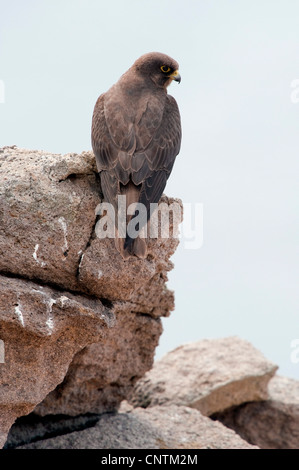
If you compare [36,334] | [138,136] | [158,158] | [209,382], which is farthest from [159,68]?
[209,382]

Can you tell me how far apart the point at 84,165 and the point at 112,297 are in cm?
122

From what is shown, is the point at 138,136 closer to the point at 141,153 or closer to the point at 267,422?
the point at 141,153

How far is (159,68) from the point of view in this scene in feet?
22.2

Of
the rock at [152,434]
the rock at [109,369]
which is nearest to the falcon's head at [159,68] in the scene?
the rock at [109,369]

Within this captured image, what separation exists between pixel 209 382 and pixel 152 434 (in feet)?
6.09

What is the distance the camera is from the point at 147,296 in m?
A: 7.09

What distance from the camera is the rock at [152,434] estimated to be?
274 inches

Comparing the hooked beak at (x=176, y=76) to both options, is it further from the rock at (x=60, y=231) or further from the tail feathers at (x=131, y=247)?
the tail feathers at (x=131, y=247)

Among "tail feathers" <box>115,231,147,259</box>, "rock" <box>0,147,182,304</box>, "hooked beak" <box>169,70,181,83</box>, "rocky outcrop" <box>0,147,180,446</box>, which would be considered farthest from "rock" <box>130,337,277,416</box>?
"hooked beak" <box>169,70,181,83</box>

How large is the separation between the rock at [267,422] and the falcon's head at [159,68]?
5061 millimetres

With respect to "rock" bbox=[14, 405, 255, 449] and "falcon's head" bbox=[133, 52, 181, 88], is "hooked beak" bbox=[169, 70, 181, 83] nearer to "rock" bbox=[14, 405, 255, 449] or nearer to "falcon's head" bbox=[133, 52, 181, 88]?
"falcon's head" bbox=[133, 52, 181, 88]
